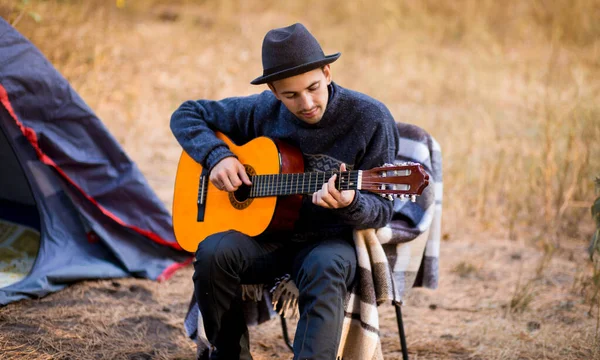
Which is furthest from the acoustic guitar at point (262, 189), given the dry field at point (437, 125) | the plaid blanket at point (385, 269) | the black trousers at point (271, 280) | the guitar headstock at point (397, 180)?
the dry field at point (437, 125)

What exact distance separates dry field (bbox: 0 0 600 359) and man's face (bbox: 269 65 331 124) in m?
1.35

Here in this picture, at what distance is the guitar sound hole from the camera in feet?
9.38

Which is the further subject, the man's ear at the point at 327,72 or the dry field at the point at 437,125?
the dry field at the point at 437,125

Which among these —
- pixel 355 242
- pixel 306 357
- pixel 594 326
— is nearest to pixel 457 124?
pixel 594 326

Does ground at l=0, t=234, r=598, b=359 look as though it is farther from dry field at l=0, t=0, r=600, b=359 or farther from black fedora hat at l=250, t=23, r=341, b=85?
black fedora hat at l=250, t=23, r=341, b=85

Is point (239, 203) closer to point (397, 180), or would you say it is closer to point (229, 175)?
point (229, 175)

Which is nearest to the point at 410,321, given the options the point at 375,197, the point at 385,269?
the point at 385,269

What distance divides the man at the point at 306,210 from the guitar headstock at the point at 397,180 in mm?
81

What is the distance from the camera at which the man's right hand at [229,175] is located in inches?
111

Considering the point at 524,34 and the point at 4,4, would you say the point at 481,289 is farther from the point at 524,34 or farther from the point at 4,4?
the point at 524,34

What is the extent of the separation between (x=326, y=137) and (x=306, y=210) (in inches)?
13.3

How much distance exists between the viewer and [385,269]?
8.73 ft

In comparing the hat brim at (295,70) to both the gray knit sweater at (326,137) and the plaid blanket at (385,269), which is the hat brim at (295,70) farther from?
the plaid blanket at (385,269)

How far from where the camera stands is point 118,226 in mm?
4055
